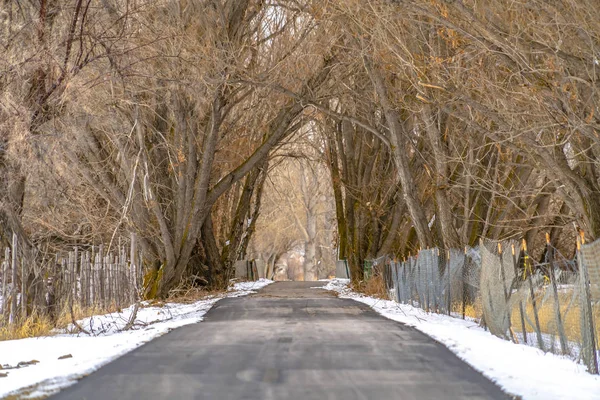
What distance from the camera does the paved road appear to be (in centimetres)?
674

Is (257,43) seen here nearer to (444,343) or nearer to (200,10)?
(200,10)

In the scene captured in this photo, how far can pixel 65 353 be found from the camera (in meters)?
9.66

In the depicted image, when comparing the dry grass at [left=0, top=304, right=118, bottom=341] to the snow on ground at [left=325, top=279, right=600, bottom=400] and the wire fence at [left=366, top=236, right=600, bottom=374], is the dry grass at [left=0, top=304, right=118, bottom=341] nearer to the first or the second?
the snow on ground at [left=325, top=279, right=600, bottom=400]

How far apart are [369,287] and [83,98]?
1438 centimetres

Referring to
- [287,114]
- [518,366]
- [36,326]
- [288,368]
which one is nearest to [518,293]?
[518,366]

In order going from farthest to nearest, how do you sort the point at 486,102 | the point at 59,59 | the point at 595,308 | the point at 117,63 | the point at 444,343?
the point at 486,102 < the point at 117,63 < the point at 59,59 < the point at 444,343 < the point at 595,308

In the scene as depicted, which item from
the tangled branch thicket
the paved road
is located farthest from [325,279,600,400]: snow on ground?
the tangled branch thicket

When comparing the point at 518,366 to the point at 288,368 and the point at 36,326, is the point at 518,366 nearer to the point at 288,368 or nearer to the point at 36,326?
the point at 288,368

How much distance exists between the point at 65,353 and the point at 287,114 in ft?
50.8

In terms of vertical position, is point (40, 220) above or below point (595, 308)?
above

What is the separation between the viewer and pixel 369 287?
85.3 feet

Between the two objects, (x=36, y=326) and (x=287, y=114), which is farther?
(x=287, y=114)

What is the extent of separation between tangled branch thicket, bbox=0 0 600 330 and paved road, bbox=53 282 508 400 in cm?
309

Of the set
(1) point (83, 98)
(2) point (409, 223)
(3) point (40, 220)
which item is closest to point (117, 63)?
(1) point (83, 98)
